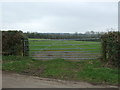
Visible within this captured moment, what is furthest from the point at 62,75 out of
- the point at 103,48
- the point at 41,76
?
the point at 103,48

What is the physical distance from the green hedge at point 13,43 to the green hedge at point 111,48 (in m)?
5.67

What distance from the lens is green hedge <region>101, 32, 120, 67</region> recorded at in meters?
8.34

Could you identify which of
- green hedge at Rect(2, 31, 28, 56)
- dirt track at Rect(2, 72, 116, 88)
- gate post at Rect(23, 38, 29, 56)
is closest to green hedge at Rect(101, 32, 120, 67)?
dirt track at Rect(2, 72, 116, 88)

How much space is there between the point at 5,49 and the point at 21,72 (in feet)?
16.9

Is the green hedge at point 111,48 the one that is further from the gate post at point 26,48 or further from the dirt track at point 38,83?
the gate post at point 26,48

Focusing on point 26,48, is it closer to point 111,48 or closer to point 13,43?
point 13,43

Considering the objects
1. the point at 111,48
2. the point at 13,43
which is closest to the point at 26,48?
the point at 13,43

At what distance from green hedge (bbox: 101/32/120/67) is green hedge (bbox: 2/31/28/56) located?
5.67 meters

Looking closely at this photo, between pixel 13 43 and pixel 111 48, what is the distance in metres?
6.97

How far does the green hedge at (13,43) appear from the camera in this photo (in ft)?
38.6

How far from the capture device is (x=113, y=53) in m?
8.58

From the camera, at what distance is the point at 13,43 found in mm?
11875

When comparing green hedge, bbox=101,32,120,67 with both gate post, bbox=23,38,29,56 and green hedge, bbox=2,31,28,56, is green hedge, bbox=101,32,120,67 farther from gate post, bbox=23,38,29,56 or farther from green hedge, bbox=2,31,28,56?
green hedge, bbox=2,31,28,56

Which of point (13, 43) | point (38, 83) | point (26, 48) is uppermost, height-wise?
point (13, 43)
